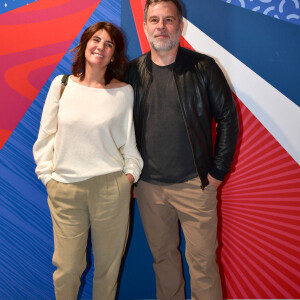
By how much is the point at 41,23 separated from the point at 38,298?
6.76ft

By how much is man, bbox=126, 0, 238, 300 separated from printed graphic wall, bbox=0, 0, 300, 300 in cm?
30

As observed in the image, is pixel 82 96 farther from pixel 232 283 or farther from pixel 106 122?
pixel 232 283

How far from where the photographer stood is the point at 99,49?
1.67 m

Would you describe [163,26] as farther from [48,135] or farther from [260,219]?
[260,219]

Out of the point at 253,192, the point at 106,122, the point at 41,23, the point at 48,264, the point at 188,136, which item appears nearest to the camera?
the point at 106,122

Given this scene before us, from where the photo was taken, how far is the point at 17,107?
205cm

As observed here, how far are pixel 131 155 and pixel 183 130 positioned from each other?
348 millimetres

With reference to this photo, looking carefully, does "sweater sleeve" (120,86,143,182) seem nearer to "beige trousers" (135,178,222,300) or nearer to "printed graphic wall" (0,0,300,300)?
"beige trousers" (135,178,222,300)

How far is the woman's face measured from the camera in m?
1.67

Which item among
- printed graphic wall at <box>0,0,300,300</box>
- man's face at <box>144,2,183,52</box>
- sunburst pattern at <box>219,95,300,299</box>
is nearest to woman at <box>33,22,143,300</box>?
man's face at <box>144,2,183,52</box>

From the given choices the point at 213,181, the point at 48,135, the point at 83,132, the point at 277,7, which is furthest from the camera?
the point at 277,7

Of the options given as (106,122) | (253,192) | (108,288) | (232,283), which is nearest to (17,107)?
(106,122)

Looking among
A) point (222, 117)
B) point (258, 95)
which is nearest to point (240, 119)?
A: point (258, 95)

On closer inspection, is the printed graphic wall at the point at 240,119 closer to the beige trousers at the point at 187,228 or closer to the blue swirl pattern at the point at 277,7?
the blue swirl pattern at the point at 277,7
